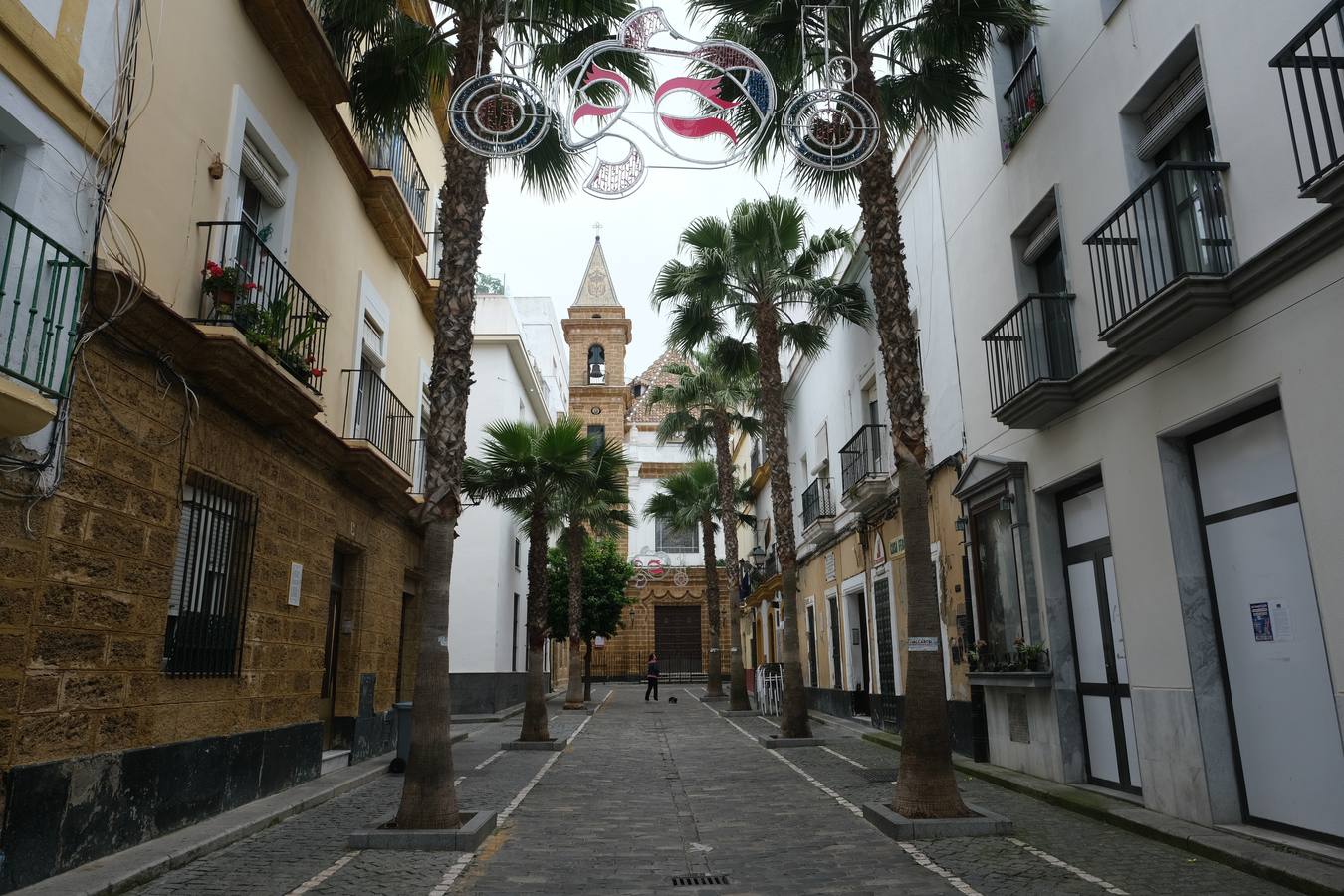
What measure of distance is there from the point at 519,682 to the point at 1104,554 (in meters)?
20.4

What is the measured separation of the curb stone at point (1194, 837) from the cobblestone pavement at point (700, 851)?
0.39ft

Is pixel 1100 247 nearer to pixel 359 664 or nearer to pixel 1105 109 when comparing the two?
pixel 1105 109

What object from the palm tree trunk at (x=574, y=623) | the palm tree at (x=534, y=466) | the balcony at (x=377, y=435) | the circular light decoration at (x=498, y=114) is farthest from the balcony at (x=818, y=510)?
the circular light decoration at (x=498, y=114)

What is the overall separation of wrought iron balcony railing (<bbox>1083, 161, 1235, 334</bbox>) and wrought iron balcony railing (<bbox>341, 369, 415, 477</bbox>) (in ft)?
29.6

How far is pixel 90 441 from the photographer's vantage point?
6.32 meters

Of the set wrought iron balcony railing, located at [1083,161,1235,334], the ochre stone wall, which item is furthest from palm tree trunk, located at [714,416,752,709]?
wrought iron balcony railing, located at [1083,161,1235,334]

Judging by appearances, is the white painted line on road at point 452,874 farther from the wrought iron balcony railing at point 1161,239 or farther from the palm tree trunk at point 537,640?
the palm tree trunk at point 537,640

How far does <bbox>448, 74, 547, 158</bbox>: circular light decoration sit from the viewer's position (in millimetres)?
7016

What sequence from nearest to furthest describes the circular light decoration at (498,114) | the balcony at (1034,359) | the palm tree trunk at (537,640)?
the circular light decoration at (498,114) < the balcony at (1034,359) < the palm tree trunk at (537,640)

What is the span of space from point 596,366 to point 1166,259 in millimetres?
46498

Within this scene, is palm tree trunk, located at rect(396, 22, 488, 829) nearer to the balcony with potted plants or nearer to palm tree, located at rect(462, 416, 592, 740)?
the balcony with potted plants

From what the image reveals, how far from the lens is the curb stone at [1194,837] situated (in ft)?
18.1

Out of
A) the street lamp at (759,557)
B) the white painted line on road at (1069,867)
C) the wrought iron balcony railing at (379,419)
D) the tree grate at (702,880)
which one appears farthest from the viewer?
the street lamp at (759,557)

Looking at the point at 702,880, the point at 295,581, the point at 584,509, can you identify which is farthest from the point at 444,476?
the point at 584,509
